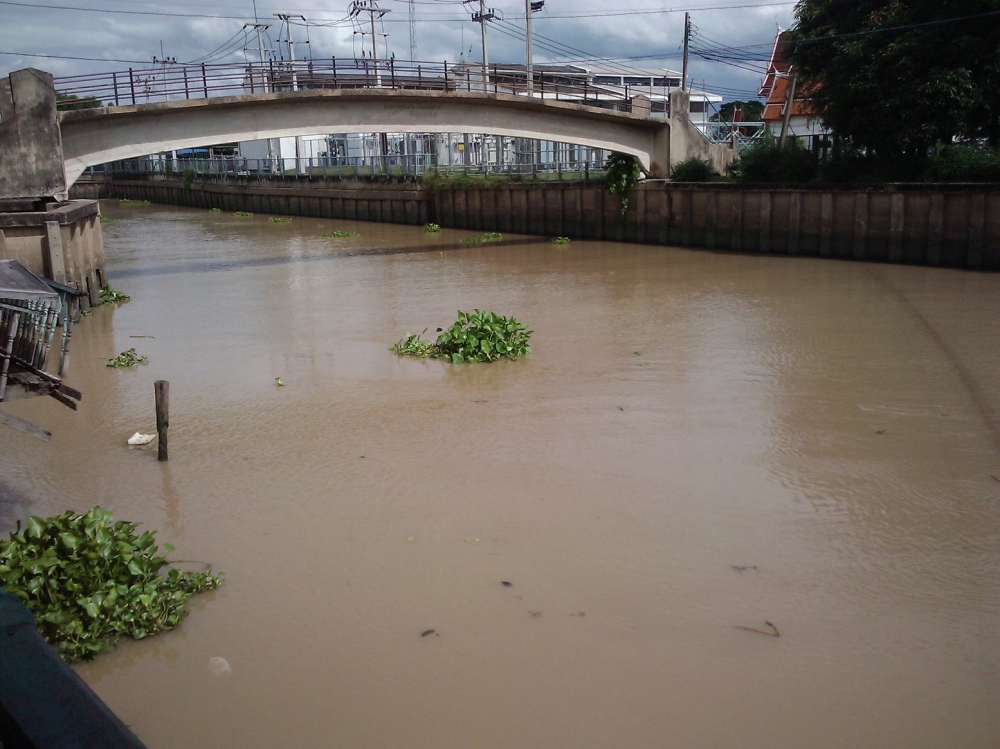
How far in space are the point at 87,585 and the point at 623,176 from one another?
27.4 meters

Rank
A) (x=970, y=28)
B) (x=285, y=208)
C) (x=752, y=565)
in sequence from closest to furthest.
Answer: (x=752, y=565), (x=970, y=28), (x=285, y=208)

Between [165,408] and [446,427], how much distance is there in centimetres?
323

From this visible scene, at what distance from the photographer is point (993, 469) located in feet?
30.7

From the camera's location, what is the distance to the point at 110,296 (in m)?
21.7

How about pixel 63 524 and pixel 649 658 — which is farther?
pixel 63 524

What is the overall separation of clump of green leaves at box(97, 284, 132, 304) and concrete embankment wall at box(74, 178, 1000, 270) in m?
16.7

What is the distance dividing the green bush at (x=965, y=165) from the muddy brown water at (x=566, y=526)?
679cm

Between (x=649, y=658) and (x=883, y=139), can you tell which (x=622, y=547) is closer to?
(x=649, y=658)

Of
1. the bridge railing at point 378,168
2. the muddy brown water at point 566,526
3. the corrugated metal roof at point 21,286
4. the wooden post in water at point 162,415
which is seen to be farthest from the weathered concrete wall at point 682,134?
the corrugated metal roof at point 21,286

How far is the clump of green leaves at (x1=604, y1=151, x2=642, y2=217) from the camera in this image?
31.8m

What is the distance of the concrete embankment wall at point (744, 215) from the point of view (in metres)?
23.0

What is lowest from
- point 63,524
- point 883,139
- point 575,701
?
point 575,701

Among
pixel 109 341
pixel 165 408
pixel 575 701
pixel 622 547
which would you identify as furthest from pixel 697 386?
pixel 109 341

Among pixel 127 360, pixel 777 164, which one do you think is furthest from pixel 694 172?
pixel 127 360
